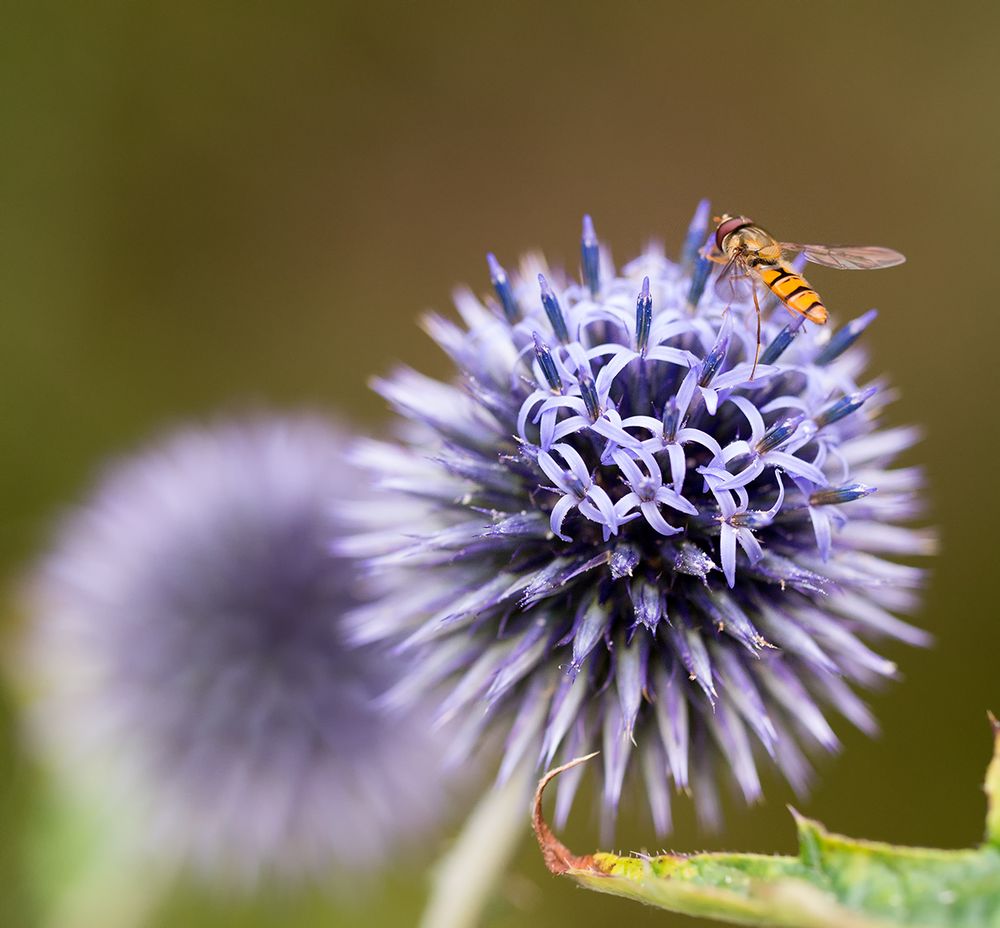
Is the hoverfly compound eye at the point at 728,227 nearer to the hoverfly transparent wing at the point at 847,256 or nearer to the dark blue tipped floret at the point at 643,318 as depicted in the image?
the hoverfly transparent wing at the point at 847,256

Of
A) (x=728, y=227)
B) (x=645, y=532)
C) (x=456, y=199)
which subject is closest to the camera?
(x=645, y=532)

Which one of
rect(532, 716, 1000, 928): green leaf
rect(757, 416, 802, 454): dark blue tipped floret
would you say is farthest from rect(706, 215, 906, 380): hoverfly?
rect(532, 716, 1000, 928): green leaf

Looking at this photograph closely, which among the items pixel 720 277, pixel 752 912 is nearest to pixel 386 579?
pixel 720 277

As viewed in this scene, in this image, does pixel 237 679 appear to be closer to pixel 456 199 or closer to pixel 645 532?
pixel 645 532

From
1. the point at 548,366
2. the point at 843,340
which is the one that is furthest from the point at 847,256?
the point at 548,366

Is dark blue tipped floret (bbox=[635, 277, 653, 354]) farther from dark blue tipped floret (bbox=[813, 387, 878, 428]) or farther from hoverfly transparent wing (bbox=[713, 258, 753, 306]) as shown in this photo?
dark blue tipped floret (bbox=[813, 387, 878, 428])

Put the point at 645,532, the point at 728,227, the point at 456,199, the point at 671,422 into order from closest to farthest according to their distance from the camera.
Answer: the point at 671,422 → the point at 645,532 → the point at 728,227 → the point at 456,199

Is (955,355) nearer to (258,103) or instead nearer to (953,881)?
(258,103)
